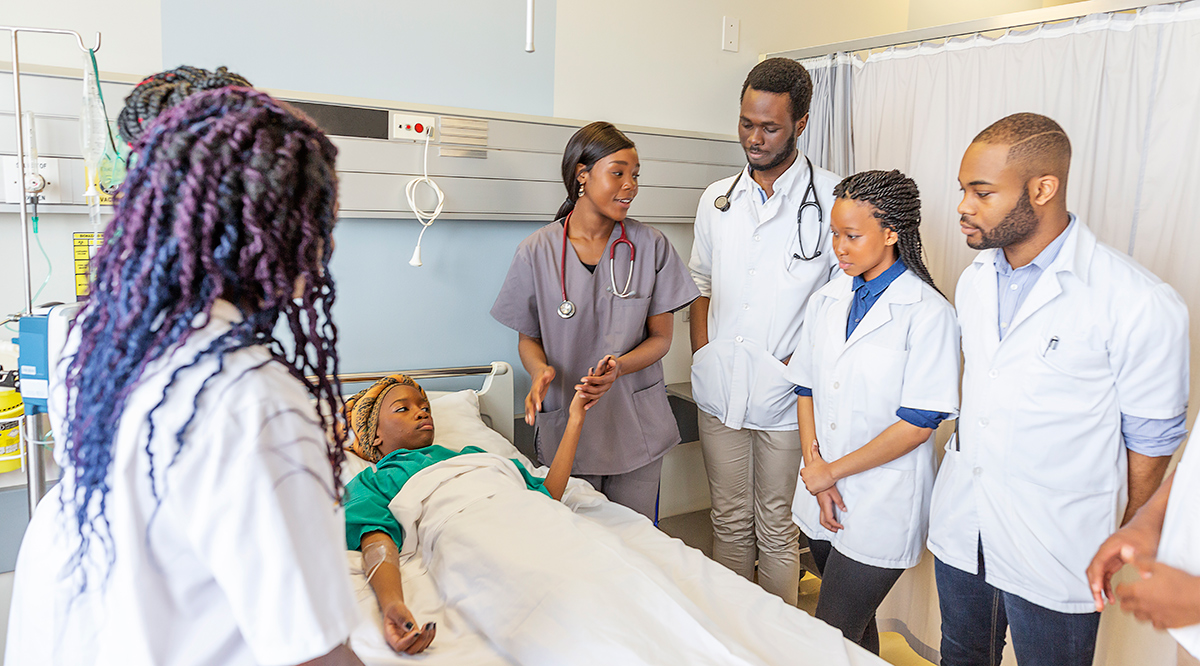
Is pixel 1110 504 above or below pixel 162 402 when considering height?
below

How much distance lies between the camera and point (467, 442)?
227cm

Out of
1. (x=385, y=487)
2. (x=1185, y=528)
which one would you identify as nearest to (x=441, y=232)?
(x=385, y=487)

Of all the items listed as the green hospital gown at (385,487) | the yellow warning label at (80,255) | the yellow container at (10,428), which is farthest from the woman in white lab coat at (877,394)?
the yellow warning label at (80,255)

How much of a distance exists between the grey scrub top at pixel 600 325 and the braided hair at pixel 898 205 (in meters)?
0.62

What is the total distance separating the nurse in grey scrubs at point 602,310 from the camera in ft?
7.06

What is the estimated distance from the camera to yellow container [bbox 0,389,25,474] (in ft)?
5.28

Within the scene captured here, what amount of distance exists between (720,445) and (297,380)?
71.3 inches

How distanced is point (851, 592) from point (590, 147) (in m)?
1.37

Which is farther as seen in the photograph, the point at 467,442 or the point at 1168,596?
the point at 467,442

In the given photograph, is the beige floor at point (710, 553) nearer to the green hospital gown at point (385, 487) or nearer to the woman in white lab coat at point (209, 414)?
the green hospital gown at point (385, 487)

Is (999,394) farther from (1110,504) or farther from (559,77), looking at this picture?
(559,77)

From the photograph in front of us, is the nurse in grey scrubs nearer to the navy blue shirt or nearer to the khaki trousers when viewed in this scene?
the khaki trousers

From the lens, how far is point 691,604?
144cm

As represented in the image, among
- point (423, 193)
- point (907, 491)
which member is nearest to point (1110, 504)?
point (907, 491)
